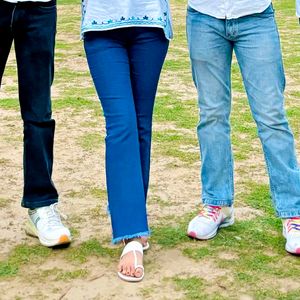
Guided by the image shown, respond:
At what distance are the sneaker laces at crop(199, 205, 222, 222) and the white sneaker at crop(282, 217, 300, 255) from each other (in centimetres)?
38

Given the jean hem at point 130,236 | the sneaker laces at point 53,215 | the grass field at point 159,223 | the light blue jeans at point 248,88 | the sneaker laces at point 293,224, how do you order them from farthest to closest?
the sneaker laces at point 53,215 < the sneaker laces at point 293,224 < the light blue jeans at point 248,88 < the jean hem at point 130,236 < the grass field at point 159,223

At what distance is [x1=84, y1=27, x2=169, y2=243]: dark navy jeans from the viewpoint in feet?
12.2

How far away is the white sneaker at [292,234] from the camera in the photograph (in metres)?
3.97

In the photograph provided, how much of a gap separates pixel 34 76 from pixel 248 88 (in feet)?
3.71

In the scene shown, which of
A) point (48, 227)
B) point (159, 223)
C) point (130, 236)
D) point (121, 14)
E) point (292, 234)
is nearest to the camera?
point (121, 14)

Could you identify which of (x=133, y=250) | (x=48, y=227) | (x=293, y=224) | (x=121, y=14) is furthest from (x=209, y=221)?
(x=121, y=14)

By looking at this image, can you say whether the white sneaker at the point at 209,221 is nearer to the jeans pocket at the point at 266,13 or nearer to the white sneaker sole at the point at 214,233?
the white sneaker sole at the point at 214,233

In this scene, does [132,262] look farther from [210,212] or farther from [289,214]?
[289,214]

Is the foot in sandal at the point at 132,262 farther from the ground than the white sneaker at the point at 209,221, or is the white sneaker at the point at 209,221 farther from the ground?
the foot in sandal at the point at 132,262

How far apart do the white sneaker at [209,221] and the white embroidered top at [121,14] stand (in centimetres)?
112

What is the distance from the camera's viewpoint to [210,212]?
4.29m

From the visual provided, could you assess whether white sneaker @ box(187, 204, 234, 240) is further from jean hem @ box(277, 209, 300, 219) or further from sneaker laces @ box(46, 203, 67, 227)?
sneaker laces @ box(46, 203, 67, 227)

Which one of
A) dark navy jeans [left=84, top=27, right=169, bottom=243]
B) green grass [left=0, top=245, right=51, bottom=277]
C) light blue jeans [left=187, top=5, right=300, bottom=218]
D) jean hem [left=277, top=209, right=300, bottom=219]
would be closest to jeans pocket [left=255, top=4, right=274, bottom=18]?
light blue jeans [left=187, top=5, right=300, bottom=218]

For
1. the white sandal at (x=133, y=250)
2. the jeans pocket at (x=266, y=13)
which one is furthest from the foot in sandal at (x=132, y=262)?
the jeans pocket at (x=266, y=13)
